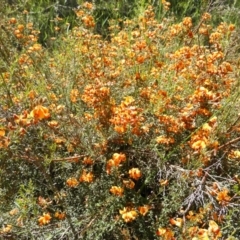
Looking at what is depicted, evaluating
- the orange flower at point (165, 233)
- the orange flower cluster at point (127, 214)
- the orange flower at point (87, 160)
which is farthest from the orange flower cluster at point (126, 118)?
the orange flower at point (165, 233)

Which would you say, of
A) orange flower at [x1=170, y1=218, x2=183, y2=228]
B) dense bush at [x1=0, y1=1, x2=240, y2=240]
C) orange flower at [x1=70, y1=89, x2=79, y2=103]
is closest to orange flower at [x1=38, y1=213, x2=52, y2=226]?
dense bush at [x1=0, y1=1, x2=240, y2=240]

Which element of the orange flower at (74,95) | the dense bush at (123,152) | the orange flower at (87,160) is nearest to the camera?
the dense bush at (123,152)

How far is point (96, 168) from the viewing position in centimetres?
220

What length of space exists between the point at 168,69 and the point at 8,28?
101cm

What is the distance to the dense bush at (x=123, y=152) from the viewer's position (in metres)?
1.91

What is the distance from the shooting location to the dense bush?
6.25 feet

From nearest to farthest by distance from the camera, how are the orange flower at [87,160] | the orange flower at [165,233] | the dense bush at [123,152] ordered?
1. the orange flower at [165,233]
2. the dense bush at [123,152]
3. the orange flower at [87,160]

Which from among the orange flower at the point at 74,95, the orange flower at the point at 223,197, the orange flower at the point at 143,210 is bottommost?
the orange flower at the point at 143,210

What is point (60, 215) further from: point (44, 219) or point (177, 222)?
point (177, 222)

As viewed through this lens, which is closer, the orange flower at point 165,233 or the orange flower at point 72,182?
the orange flower at point 165,233

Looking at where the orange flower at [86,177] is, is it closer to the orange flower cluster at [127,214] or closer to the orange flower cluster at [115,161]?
the orange flower cluster at [115,161]

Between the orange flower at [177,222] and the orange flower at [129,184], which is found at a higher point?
the orange flower at [129,184]

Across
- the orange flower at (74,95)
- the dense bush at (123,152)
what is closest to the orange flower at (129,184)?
the dense bush at (123,152)

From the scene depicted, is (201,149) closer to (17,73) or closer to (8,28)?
(17,73)
